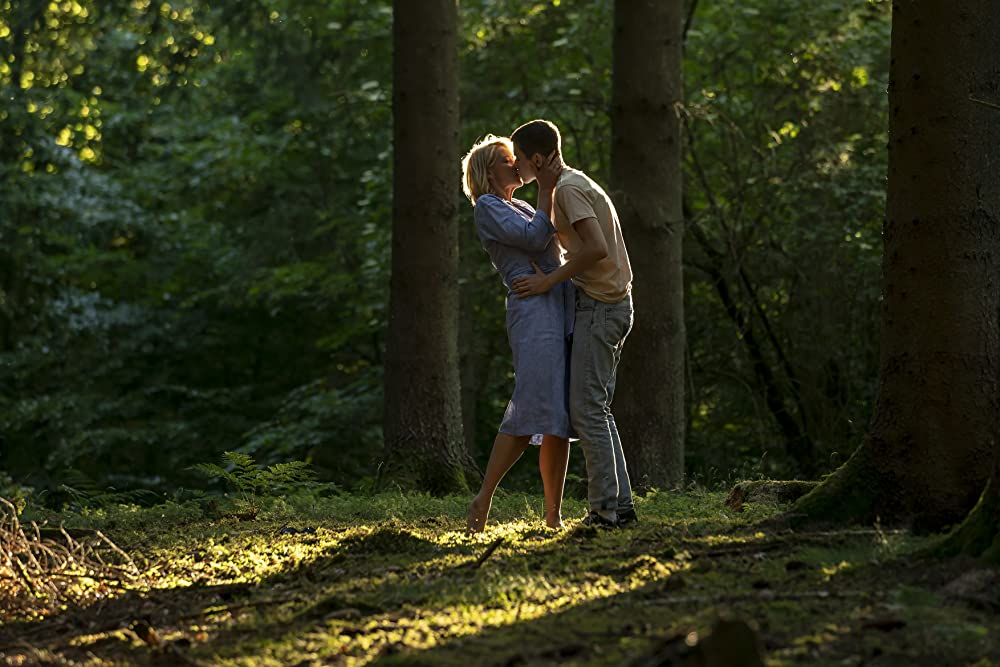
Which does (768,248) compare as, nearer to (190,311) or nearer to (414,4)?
(414,4)

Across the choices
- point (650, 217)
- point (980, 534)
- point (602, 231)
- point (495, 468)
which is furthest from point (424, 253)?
point (980, 534)

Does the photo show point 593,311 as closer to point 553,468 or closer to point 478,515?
point 553,468

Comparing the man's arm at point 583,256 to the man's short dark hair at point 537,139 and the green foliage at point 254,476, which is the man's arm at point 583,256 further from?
the green foliage at point 254,476

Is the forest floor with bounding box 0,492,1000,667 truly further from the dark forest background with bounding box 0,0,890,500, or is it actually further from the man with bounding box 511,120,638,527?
the dark forest background with bounding box 0,0,890,500

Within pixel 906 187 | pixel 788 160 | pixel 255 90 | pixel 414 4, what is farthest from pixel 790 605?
pixel 255 90

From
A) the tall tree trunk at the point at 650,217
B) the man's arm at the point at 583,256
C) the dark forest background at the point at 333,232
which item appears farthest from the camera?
the dark forest background at the point at 333,232

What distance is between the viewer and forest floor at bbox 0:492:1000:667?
3.78 meters

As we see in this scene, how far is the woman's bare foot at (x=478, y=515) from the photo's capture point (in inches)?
277

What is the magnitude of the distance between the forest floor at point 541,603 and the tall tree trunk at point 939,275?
15.3 inches

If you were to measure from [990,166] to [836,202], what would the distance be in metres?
8.50

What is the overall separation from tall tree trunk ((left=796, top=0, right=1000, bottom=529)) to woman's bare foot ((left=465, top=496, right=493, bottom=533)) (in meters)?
1.84

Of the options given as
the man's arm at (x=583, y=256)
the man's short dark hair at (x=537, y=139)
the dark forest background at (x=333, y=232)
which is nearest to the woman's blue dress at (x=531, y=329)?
the man's arm at (x=583, y=256)

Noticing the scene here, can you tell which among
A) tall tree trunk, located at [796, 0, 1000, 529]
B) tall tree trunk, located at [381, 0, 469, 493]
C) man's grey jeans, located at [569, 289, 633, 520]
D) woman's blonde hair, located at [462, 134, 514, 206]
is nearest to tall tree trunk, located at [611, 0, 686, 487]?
tall tree trunk, located at [381, 0, 469, 493]

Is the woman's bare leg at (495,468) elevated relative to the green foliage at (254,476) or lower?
elevated
